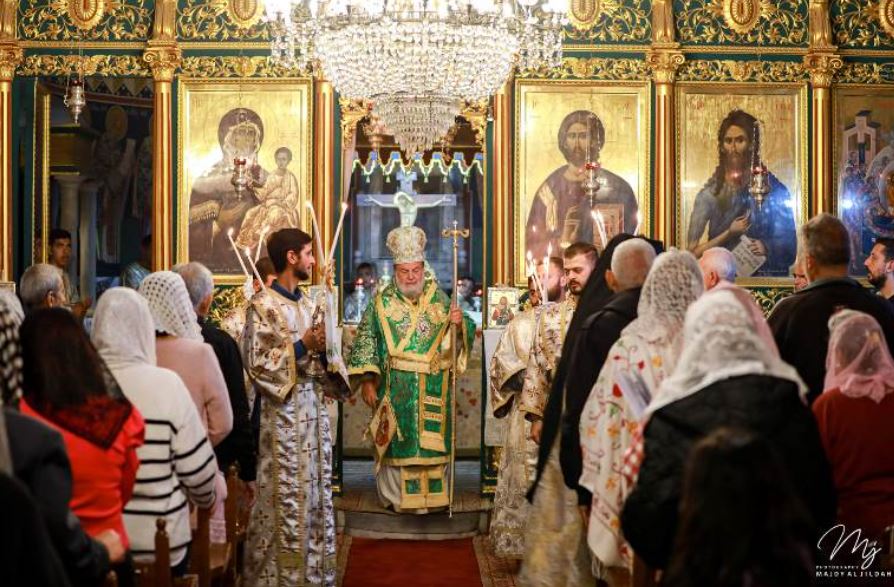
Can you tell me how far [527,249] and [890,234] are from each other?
287 centimetres

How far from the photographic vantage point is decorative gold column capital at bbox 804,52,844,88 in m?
10.4

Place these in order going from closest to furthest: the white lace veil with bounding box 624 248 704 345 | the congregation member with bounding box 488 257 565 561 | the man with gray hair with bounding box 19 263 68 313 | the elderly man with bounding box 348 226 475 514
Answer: the white lace veil with bounding box 624 248 704 345
the man with gray hair with bounding box 19 263 68 313
the congregation member with bounding box 488 257 565 561
the elderly man with bounding box 348 226 475 514

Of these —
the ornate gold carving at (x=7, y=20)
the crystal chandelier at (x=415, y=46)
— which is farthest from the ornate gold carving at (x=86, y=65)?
the crystal chandelier at (x=415, y=46)

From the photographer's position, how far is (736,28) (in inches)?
414

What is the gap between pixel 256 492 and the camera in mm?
7230

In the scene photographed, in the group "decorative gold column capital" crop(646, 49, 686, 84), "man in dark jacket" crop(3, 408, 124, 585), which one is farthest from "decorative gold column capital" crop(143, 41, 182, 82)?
"man in dark jacket" crop(3, 408, 124, 585)

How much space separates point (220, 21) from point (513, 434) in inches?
163

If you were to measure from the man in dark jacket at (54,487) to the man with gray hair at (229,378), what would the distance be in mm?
2881

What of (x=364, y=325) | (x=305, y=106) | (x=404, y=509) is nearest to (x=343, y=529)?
(x=404, y=509)

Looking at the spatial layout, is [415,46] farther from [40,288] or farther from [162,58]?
[162,58]

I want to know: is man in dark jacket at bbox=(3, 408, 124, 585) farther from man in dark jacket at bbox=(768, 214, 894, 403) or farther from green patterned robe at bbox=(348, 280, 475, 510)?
green patterned robe at bbox=(348, 280, 475, 510)

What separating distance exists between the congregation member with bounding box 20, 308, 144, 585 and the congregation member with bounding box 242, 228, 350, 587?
10.7 feet

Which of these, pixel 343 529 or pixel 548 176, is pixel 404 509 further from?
pixel 548 176

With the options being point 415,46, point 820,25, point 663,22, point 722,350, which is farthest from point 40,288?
point 820,25
